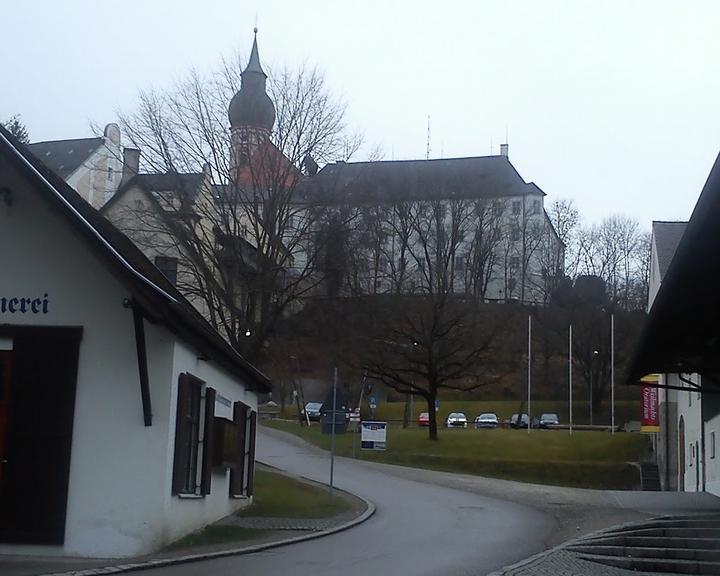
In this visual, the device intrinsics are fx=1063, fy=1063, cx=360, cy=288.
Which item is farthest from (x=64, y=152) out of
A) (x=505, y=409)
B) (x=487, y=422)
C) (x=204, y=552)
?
(x=204, y=552)

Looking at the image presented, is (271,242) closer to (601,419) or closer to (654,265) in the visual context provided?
(654,265)

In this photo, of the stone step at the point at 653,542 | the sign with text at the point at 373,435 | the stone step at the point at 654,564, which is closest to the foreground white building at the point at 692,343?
the stone step at the point at 653,542

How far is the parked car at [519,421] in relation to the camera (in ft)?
226

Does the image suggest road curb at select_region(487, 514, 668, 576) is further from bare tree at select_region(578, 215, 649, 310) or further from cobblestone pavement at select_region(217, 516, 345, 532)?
bare tree at select_region(578, 215, 649, 310)

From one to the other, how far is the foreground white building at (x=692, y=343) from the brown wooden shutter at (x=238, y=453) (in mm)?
8155

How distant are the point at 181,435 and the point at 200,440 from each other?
6.36 feet

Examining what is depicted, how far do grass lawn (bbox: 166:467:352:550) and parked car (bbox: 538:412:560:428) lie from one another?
38.3m

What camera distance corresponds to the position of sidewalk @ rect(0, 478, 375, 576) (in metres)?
13.4

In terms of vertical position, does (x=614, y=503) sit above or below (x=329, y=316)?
below

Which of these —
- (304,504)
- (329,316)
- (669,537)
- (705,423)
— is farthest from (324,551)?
(329,316)

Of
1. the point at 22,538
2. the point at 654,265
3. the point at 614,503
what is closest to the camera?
the point at 22,538

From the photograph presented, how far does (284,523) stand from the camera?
67.9 ft

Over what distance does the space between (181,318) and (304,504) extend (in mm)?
10780

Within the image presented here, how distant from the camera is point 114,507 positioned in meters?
15.0
